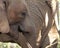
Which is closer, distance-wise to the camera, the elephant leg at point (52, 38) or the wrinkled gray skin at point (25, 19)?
the wrinkled gray skin at point (25, 19)

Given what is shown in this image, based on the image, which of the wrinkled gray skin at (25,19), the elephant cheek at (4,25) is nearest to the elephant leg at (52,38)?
the wrinkled gray skin at (25,19)

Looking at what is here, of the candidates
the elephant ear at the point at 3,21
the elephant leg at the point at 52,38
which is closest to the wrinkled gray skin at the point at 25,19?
the elephant ear at the point at 3,21

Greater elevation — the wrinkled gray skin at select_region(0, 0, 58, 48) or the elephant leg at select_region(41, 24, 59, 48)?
the wrinkled gray skin at select_region(0, 0, 58, 48)

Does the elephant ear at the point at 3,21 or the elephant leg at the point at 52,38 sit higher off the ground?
the elephant ear at the point at 3,21

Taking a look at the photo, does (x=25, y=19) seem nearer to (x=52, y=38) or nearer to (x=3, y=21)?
(x=3, y=21)

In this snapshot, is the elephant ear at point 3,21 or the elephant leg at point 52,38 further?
the elephant leg at point 52,38

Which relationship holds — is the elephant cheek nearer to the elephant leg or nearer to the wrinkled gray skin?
the wrinkled gray skin

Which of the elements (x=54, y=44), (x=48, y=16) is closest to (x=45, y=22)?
(x=48, y=16)

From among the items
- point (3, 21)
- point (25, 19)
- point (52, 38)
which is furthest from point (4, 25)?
point (52, 38)

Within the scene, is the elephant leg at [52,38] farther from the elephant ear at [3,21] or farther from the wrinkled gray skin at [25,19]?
the elephant ear at [3,21]

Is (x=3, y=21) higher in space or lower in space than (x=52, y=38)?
higher

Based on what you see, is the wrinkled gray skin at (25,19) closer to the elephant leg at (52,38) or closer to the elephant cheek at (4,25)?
the elephant cheek at (4,25)

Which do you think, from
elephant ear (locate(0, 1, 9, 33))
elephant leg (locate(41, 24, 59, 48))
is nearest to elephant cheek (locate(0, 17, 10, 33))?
elephant ear (locate(0, 1, 9, 33))

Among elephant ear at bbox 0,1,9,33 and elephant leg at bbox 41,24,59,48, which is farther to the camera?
elephant leg at bbox 41,24,59,48
